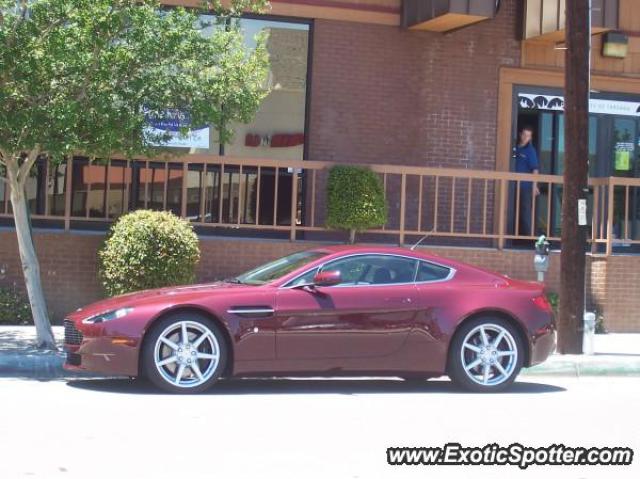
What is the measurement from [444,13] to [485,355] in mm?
6860

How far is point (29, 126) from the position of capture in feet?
33.8

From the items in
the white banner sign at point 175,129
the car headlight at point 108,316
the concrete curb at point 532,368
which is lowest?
the concrete curb at point 532,368

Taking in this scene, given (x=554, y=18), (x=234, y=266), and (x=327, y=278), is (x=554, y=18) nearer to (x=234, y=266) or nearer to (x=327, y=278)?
(x=234, y=266)

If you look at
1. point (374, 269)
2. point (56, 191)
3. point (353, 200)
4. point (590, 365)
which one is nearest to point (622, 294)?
point (590, 365)

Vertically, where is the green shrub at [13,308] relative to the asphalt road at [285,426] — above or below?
above

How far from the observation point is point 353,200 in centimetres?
1409

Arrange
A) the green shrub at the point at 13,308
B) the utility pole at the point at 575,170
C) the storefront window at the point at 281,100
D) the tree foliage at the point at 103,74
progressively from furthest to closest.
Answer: the storefront window at the point at 281,100 < the green shrub at the point at 13,308 < the utility pole at the point at 575,170 < the tree foliage at the point at 103,74

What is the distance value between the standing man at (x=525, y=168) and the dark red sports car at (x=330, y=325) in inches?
244

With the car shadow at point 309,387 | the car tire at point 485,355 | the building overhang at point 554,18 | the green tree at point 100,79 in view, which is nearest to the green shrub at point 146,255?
the green tree at point 100,79

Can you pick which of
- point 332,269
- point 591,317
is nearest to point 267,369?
point 332,269

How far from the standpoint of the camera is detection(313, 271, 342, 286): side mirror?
30.6 ft

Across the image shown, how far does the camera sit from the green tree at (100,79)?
33.9 feet

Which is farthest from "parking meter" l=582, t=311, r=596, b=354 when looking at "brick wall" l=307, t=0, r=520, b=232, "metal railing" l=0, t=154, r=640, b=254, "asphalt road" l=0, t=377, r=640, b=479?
"brick wall" l=307, t=0, r=520, b=232

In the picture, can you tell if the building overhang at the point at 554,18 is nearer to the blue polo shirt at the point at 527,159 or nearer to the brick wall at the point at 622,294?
the blue polo shirt at the point at 527,159
